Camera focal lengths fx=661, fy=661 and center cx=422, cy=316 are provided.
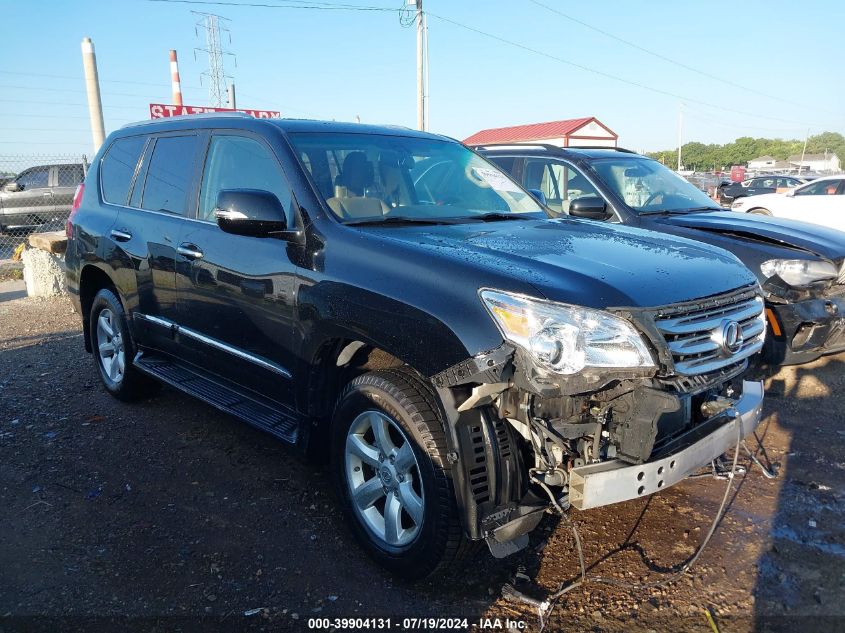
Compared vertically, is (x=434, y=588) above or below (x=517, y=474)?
below

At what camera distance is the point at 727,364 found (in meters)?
2.70

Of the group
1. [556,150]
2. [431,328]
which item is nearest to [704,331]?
[431,328]

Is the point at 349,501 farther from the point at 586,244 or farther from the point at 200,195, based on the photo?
the point at 200,195

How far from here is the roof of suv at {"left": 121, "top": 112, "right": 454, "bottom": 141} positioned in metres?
3.68

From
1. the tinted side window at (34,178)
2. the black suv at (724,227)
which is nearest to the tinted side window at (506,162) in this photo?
the black suv at (724,227)

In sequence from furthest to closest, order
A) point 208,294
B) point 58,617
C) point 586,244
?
1. point 208,294
2. point 586,244
3. point 58,617

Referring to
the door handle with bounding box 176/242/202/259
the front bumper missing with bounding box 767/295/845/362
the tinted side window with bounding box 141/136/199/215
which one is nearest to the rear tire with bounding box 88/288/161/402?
the tinted side window with bounding box 141/136/199/215

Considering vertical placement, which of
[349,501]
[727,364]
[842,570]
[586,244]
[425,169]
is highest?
[425,169]

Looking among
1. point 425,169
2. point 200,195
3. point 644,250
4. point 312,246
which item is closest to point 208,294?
point 200,195

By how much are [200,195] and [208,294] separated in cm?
64

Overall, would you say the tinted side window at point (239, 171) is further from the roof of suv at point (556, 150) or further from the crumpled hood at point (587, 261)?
the roof of suv at point (556, 150)

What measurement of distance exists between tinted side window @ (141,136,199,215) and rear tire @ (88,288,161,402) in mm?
922

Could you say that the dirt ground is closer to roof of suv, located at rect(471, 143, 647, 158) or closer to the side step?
the side step

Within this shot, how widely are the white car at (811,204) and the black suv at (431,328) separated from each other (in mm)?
11299
